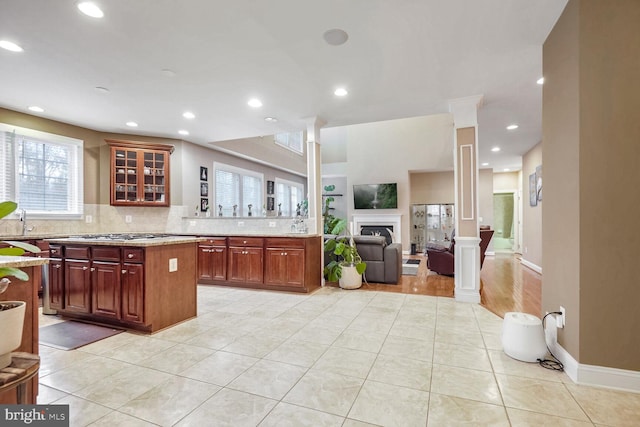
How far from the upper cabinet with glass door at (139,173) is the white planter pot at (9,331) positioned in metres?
4.67

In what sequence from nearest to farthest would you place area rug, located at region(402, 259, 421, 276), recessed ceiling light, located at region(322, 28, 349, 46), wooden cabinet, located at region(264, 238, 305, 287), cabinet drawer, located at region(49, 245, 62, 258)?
recessed ceiling light, located at region(322, 28, 349, 46)
cabinet drawer, located at region(49, 245, 62, 258)
wooden cabinet, located at region(264, 238, 305, 287)
area rug, located at region(402, 259, 421, 276)

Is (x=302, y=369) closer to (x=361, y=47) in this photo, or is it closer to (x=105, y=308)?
(x=105, y=308)

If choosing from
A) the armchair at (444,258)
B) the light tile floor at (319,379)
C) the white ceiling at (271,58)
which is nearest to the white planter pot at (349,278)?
the light tile floor at (319,379)

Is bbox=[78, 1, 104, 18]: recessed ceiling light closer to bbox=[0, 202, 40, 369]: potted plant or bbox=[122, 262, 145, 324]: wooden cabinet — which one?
bbox=[0, 202, 40, 369]: potted plant

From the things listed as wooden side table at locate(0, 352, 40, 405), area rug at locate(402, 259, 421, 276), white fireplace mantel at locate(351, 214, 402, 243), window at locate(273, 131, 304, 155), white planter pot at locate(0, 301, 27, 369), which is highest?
window at locate(273, 131, 304, 155)

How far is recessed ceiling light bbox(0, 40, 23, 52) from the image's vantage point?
2.64 metres

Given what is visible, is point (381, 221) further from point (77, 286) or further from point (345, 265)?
point (77, 286)

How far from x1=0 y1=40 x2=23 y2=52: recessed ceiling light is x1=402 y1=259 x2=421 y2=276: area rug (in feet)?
20.0

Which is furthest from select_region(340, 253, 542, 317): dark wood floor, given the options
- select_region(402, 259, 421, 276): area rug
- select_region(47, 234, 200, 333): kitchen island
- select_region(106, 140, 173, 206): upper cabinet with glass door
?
select_region(106, 140, 173, 206): upper cabinet with glass door

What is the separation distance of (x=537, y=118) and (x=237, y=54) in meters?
4.61

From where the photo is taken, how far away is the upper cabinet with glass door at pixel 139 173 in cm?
528

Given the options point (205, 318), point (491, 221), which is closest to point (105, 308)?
point (205, 318)

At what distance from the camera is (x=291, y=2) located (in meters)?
2.23

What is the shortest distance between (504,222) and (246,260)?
9062 millimetres
